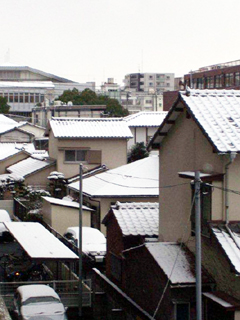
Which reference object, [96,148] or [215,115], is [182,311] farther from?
[96,148]

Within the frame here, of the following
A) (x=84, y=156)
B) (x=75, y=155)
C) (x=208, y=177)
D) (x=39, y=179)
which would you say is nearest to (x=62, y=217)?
(x=84, y=156)

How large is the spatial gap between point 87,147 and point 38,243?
721 inches

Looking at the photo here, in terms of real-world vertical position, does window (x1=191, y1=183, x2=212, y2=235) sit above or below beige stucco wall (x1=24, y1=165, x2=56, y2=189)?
above

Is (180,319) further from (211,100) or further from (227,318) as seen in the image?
(211,100)

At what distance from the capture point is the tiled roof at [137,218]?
18094 millimetres

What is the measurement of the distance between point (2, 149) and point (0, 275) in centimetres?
3012

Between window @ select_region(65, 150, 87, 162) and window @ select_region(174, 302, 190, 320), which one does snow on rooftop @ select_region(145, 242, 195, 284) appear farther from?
window @ select_region(65, 150, 87, 162)

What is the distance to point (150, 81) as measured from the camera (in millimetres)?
168750

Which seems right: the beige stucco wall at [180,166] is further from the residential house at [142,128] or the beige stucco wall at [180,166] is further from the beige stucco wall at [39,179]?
the residential house at [142,128]

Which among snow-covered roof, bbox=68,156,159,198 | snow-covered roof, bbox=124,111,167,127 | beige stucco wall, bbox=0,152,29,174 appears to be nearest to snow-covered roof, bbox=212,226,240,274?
snow-covered roof, bbox=68,156,159,198

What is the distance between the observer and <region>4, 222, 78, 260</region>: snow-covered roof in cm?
1986

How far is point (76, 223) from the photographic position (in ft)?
101

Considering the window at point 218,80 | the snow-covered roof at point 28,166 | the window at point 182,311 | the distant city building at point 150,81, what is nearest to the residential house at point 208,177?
the window at point 182,311

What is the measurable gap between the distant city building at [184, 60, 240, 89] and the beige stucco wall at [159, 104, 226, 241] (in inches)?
1707
